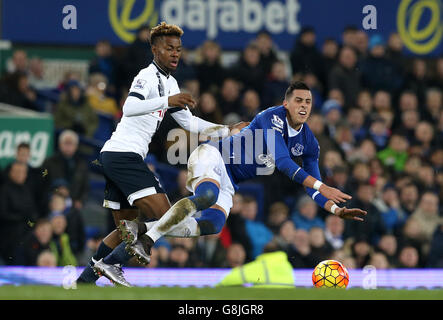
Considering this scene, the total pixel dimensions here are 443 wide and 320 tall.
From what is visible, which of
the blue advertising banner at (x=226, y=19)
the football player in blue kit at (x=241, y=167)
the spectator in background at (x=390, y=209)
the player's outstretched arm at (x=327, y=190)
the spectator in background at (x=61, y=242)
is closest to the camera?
the player's outstretched arm at (x=327, y=190)

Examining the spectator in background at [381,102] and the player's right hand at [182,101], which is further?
the spectator in background at [381,102]

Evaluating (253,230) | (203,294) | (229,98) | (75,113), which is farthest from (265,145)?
(75,113)

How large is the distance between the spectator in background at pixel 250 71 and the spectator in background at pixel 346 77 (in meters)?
1.28

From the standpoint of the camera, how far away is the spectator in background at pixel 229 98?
47.9ft

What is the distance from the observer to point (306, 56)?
1587cm

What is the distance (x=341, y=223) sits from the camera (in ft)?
44.1

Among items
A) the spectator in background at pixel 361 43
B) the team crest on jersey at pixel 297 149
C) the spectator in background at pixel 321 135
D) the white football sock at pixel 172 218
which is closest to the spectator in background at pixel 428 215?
the spectator in background at pixel 321 135

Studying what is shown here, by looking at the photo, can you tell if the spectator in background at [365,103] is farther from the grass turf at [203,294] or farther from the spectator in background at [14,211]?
the grass turf at [203,294]

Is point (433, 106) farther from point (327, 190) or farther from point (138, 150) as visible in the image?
point (138, 150)

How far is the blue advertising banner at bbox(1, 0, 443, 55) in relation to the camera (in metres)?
17.0

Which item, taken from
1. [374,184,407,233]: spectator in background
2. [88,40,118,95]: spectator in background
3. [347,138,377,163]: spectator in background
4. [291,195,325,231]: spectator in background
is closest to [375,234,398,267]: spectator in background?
[374,184,407,233]: spectator in background

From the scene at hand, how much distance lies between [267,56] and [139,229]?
25.0ft

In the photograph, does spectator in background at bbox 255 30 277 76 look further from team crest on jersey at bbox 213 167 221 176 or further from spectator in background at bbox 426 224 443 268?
team crest on jersey at bbox 213 167 221 176
